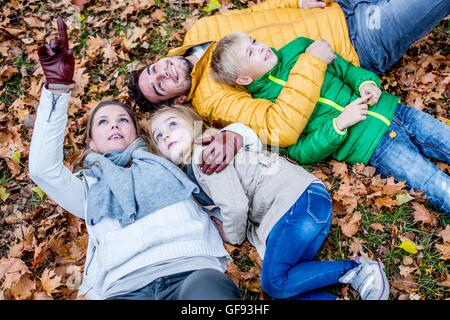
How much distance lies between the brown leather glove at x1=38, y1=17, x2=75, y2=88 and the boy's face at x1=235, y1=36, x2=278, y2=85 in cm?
161

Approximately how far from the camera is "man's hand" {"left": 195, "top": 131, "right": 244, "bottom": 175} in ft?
12.4

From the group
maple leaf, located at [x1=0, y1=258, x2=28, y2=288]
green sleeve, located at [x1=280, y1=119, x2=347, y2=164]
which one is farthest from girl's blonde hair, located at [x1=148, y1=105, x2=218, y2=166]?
maple leaf, located at [x1=0, y1=258, x2=28, y2=288]

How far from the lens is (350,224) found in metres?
4.10

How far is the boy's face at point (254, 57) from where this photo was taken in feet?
14.4

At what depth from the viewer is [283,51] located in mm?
4586

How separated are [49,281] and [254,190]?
1872mm

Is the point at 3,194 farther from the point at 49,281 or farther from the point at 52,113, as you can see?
the point at 52,113

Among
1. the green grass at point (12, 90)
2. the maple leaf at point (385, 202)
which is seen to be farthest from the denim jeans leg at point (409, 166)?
the green grass at point (12, 90)

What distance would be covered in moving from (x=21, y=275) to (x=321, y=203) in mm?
2591

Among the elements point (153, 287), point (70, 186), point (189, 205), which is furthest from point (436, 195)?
point (70, 186)

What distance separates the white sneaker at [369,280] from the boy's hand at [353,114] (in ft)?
3.88

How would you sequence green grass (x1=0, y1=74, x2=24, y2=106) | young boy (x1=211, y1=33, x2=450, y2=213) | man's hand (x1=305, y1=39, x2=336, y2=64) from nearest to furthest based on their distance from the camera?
young boy (x1=211, y1=33, x2=450, y2=213), man's hand (x1=305, y1=39, x2=336, y2=64), green grass (x1=0, y1=74, x2=24, y2=106)

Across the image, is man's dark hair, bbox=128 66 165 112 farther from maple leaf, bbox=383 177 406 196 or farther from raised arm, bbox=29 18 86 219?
maple leaf, bbox=383 177 406 196

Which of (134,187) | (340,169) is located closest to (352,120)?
(340,169)
